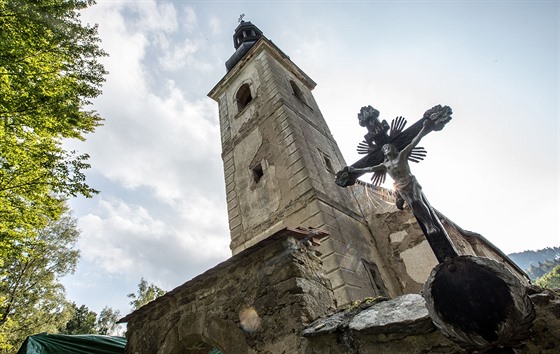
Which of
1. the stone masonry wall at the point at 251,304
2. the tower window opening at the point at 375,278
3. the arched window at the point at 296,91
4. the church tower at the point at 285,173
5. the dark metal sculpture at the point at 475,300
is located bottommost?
the dark metal sculpture at the point at 475,300

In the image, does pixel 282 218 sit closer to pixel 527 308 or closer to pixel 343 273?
pixel 343 273

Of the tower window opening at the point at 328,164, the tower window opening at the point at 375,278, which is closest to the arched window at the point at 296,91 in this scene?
the tower window opening at the point at 328,164

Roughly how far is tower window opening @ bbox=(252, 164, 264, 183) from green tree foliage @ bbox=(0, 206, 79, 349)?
1032 cm

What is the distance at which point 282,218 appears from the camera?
8.23 meters

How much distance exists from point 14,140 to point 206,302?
16.9 ft

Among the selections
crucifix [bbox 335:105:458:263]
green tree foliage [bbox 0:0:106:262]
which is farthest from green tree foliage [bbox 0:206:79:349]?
crucifix [bbox 335:105:458:263]

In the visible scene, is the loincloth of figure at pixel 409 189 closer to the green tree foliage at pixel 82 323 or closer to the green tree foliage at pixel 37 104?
the green tree foliage at pixel 37 104

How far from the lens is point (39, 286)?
14.1 metres

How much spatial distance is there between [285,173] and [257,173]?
1.57 metres

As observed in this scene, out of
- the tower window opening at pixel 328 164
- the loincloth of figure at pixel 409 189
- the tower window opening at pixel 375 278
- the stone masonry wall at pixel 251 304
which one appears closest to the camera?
the loincloth of figure at pixel 409 189

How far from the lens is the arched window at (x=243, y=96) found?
43.8 feet

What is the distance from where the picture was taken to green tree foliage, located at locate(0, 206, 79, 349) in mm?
13031

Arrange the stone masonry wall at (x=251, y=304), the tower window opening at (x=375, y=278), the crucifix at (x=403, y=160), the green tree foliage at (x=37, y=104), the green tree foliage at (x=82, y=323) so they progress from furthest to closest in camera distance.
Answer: the green tree foliage at (x=82, y=323), the tower window opening at (x=375, y=278), the green tree foliage at (x=37, y=104), the stone masonry wall at (x=251, y=304), the crucifix at (x=403, y=160)

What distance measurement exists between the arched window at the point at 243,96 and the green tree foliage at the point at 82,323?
23263mm
